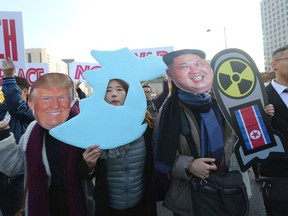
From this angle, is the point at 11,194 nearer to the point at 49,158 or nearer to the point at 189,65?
the point at 49,158

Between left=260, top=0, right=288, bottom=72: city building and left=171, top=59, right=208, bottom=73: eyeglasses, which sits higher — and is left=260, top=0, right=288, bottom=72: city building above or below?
above

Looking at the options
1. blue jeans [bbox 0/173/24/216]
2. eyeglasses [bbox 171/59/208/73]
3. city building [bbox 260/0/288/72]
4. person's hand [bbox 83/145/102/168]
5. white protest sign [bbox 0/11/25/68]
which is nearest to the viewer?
person's hand [bbox 83/145/102/168]

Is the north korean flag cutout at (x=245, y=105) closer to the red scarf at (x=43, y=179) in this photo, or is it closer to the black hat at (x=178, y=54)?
the black hat at (x=178, y=54)

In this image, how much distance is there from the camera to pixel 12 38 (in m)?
3.54

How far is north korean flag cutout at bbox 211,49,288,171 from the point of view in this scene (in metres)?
1.82

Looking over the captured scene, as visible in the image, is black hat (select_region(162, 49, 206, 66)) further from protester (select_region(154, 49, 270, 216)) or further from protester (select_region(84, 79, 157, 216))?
protester (select_region(84, 79, 157, 216))

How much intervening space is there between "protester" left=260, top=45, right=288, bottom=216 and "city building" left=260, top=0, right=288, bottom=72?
402ft

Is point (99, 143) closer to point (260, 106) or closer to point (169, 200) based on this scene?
point (169, 200)

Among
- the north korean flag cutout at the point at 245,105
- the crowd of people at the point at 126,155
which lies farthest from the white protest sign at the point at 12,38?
the north korean flag cutout at the point at 245,105

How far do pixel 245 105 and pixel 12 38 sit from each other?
2935mm

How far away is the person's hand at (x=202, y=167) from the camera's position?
163 centimetres

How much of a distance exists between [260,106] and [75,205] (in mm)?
1344

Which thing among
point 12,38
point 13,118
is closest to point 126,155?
point 13,118

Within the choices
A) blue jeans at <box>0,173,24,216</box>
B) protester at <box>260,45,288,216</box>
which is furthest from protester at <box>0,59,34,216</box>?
protester at <box>260,45,288,216</box>
